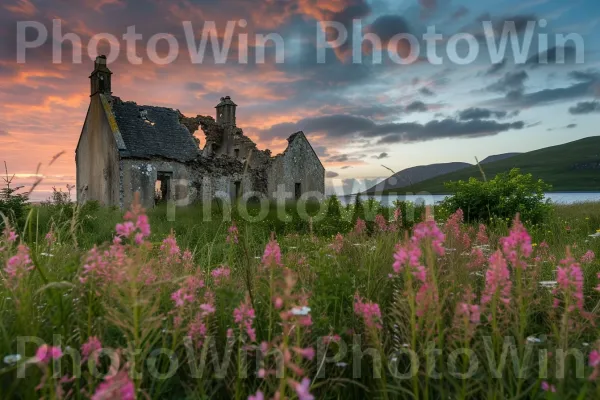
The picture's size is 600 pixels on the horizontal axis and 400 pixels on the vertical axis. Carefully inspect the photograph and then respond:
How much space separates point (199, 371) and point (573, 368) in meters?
1.87

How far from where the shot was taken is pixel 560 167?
151125 mm

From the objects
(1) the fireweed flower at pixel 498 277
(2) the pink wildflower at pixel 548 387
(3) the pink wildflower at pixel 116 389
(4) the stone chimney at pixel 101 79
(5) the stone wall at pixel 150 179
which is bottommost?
(2) the pink wildflower at pixel 548 387

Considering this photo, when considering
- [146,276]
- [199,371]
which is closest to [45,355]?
[199,371]

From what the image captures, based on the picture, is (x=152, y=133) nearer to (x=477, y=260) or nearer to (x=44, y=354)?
(x=477, y=260)

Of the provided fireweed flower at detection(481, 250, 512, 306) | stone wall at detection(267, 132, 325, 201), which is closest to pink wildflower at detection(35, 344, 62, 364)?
fireweed flower at detection(481, 250, 512, 306)

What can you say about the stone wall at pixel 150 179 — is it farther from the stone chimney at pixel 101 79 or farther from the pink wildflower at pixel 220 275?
the pink wildflower at pixel 220 275

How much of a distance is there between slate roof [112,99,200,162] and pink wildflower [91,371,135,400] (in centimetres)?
2553

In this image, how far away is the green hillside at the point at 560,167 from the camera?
133 meters

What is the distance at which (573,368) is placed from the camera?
2061 mm

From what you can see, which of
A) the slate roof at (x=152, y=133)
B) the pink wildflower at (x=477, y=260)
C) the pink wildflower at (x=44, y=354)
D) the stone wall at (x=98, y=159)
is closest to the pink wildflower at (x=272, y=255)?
the pink wildflower at (x=44, y=354)

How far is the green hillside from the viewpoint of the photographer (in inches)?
5221

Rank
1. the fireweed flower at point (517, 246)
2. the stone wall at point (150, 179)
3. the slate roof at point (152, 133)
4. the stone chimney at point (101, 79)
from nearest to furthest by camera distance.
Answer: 1. the fireweed flower at point (517, 246)
2. the stone wall at point (150, 179)
3. the slate roof at point (152, 133)
4. the stone chimney at point (101, 79)

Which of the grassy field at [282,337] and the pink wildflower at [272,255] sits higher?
the pink wildflower at [272,255]

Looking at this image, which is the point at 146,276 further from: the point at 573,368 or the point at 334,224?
the point at 334,224
